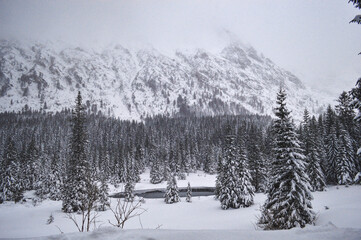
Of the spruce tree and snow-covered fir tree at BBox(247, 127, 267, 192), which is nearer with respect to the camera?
the spruce tree

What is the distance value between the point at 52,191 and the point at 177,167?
148 ft

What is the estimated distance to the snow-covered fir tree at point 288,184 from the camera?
661 inches

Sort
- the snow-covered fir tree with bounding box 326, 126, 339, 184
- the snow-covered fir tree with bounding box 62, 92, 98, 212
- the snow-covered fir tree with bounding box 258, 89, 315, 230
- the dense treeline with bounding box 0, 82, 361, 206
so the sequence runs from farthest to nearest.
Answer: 1. the snow-covered fir tree with bounding box 326, 126, 339, 184
2. the dense treeline with bounding box 0, 82, 361, 206
3. the snow-covered fir tree with bounding box 62, 92, 98, 212
4. the snow-covered fir tree with bounding box 258, 89, 315, 230

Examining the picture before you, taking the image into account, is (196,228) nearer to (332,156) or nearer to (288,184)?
(288,184)

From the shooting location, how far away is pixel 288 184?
712 inches

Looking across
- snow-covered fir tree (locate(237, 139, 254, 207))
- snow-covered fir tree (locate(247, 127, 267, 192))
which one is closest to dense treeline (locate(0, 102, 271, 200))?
snow-covered fir tree (locate(247, 127, 267, 192))

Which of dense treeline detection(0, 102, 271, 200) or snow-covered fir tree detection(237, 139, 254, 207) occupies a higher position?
dense treeline detection(0, 102, 271, 200)

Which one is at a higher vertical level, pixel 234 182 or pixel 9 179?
pixel 9 179

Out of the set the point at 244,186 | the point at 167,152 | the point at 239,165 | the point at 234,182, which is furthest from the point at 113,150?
the point at 244,186

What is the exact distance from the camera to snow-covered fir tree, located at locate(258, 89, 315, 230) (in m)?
16.8

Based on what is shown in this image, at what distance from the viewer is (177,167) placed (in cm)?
8562

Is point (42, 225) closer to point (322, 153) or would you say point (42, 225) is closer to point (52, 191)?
point (52, 191)

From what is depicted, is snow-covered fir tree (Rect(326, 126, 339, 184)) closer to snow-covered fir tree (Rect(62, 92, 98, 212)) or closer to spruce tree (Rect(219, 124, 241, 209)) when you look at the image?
spruce tree (Rect(219, 124, 241, 209))

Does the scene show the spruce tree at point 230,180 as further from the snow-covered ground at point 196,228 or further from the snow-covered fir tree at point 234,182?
the snow-covered ground at point 196,228
